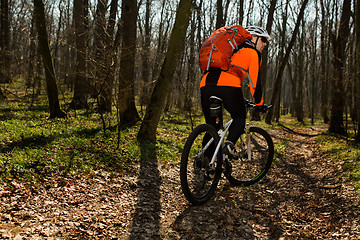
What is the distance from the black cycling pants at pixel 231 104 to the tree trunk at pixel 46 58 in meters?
5.73

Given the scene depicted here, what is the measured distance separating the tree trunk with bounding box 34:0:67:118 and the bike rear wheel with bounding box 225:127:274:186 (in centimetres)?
604

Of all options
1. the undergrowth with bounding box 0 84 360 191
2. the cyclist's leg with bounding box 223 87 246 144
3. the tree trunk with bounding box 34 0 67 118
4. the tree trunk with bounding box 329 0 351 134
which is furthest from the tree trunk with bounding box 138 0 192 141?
the tree trunk with bounding box 329 0 351 134

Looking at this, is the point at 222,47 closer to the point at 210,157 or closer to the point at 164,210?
the point at 210,157

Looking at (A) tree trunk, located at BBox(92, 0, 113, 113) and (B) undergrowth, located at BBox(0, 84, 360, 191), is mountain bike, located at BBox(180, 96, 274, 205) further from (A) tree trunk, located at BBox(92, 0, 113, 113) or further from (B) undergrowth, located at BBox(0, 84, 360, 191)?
(A) tree trunk, located at BBox(92, 0, 113, 113)

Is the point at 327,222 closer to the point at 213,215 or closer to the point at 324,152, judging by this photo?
the point at 213,215

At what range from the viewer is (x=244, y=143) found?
4266 millimetres

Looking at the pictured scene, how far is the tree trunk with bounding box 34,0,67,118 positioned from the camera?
7.17 meters

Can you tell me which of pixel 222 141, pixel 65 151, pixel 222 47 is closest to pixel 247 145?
pixel 222 141

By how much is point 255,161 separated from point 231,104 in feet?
5.42

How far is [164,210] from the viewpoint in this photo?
349 cm

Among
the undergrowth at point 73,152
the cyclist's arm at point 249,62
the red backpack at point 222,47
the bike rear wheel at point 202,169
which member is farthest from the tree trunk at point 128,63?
the cyclist's arm at point 249,62

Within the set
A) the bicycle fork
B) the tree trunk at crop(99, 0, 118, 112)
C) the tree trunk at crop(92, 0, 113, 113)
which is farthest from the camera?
the tree trunk at crop(99, 0, 118, 112)

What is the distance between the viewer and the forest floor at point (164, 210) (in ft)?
9.30

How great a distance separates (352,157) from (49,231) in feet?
21.7
